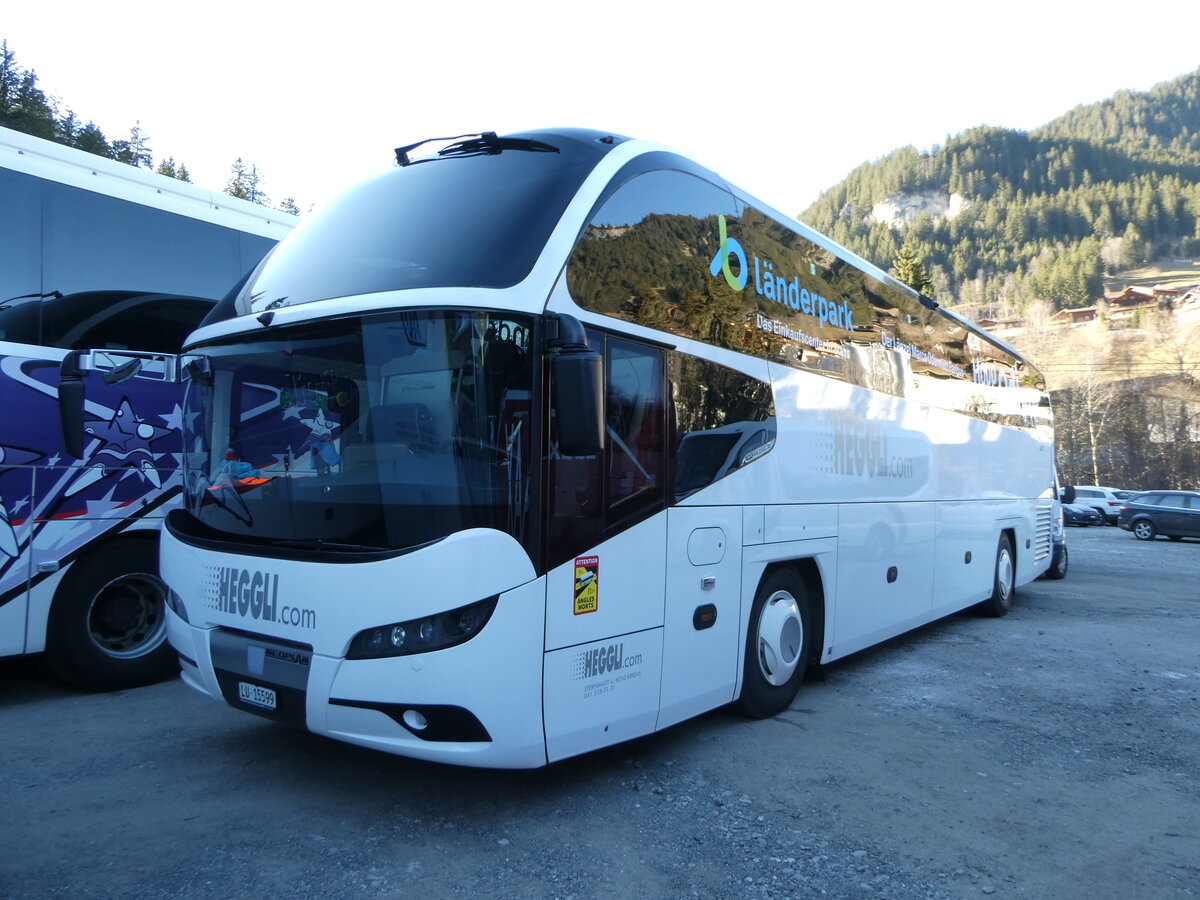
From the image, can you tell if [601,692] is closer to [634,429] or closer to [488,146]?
[634,429]

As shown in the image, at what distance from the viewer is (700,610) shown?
5074mm

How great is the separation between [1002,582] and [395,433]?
31.6 ft

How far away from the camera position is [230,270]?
7.35 metres

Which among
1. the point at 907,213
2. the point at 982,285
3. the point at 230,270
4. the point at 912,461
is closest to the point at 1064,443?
the point at 912,461

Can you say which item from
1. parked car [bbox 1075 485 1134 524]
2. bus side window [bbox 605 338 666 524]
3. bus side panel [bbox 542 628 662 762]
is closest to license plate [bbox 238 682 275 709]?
bus side panel [bbox 542 628 662 762]

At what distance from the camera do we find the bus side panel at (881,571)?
6.89 m

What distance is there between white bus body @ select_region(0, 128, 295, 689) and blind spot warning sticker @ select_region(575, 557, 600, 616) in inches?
156

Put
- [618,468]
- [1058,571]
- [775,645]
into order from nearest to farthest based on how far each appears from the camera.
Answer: [618,468] < [775,645] < [1058,571]

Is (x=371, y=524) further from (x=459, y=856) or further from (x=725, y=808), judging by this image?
(x=725, y=808)

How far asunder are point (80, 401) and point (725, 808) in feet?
14.3

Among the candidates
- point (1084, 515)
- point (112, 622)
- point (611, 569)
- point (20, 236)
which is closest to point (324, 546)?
point (611, 569)

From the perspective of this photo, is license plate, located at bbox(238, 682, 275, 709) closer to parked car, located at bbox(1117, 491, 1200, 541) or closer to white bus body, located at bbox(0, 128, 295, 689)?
white bus body, located at bbox(0, 128, 295, 689)

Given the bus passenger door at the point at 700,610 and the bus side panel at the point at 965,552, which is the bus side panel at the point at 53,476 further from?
the bus side panel at the point at 965,552

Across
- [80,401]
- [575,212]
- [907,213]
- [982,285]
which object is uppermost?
[907,213]
